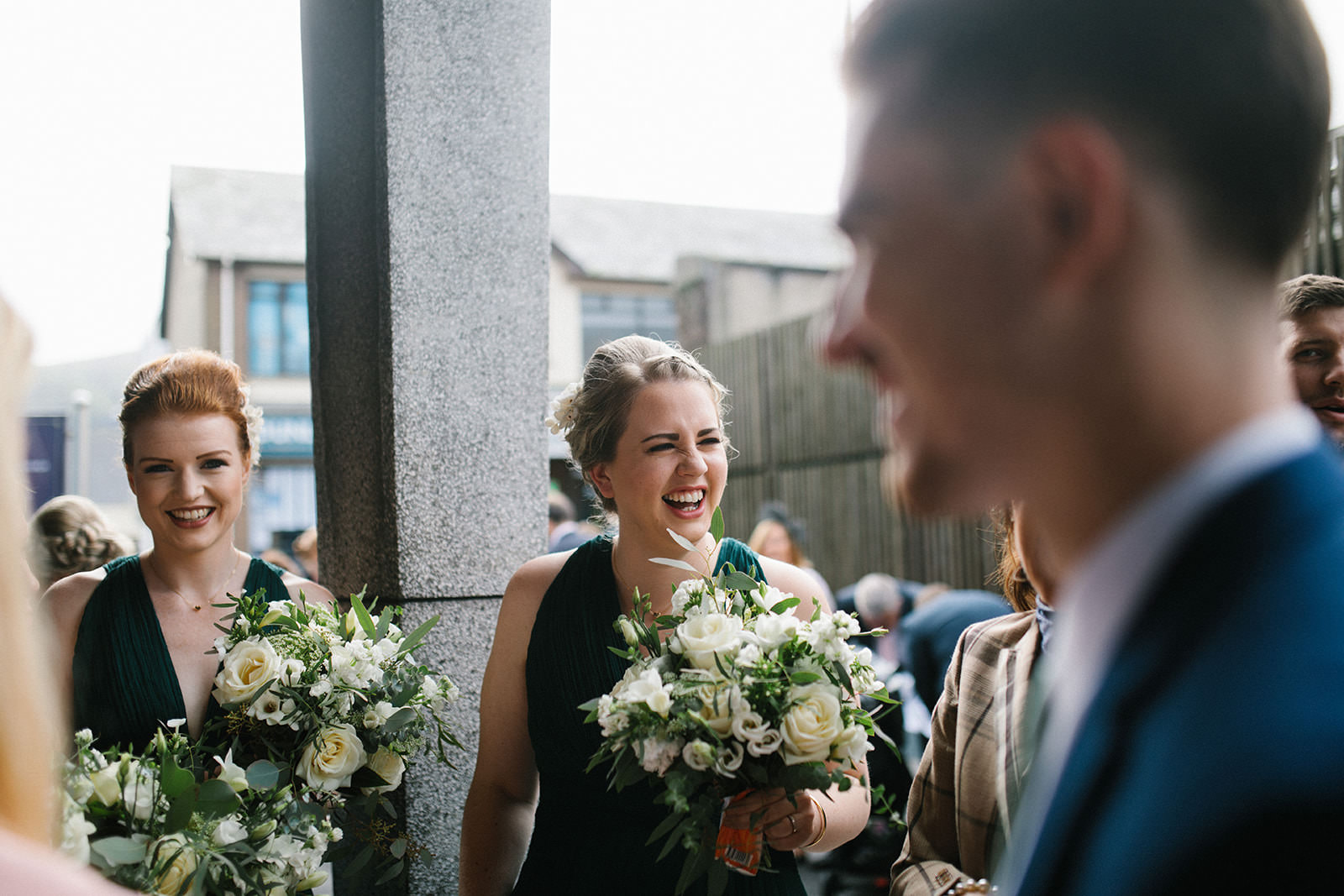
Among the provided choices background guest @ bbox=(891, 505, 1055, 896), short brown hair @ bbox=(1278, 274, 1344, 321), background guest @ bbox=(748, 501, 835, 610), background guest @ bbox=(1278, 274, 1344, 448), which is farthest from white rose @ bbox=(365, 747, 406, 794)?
background guest @ bbox=(748, 501, 835, 610)

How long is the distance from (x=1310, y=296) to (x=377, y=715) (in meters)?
2.56

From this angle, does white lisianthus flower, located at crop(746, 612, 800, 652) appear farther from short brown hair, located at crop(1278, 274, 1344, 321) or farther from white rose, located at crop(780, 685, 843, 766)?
short brown hair, located at crop(1278, 274, 1344, 321)

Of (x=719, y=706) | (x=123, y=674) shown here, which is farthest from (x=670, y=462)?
(x=123, y=674)

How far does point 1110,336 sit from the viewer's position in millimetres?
609

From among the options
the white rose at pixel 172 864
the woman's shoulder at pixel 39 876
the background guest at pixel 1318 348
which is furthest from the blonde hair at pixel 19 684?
the background guest at pixel 1318 348

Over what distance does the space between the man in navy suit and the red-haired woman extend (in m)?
2.26

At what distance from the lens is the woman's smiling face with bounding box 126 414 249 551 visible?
2.49 m

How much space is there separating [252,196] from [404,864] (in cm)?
2432

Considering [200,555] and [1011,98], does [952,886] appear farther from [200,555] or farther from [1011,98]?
[200,555]

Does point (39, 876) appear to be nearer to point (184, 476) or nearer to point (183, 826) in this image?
point (183, 826)

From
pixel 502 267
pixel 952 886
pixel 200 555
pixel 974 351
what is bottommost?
pixel 952 886

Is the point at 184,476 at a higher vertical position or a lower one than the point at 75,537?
higher

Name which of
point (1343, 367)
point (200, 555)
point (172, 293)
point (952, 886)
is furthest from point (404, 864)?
point (172, 293)

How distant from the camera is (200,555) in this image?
2570 mm
